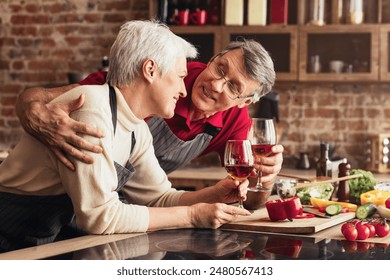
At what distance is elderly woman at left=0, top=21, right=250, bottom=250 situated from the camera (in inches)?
67.0

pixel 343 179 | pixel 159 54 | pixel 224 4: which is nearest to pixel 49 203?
pixel 159 54

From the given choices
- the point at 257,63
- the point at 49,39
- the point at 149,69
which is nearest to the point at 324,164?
the point at 257,63

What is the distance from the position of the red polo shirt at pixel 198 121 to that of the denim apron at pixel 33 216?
60cm

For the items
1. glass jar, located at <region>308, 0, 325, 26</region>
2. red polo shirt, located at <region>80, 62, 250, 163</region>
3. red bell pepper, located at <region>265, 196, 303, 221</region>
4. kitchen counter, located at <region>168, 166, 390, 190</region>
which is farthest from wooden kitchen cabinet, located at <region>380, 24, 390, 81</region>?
red bell pepper, located at <region>265, 196, 303, 221</region>

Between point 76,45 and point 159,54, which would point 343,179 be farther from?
point 76,45

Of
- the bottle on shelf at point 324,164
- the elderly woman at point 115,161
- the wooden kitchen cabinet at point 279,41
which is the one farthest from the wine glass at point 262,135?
the wooden kitchen cabinet at point 279,41

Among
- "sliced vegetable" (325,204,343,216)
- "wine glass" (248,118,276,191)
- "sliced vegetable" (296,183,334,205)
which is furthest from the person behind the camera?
"sliced vegetable" (296,183,334,205)

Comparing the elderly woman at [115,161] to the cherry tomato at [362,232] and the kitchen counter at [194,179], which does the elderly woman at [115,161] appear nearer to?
the cherry tomato at [362,232]

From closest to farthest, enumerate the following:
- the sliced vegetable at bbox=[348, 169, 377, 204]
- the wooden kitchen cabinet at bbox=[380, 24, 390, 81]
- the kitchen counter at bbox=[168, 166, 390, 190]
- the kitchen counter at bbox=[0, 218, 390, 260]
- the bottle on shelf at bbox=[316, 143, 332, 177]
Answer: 1. the kitchen counter at bbox=[0, 218, 390, 260]
2. the sliced vegetable at bbox=[348, 169, 377, 204]
3. the bottle on shelf at bbox=[316, 143, 332, 177]
4. the kitchen counter at bbox=[168, 166, 390, 190]
5. the wooden kitchen cabinet at bbox=[380, 24, 390, 81]

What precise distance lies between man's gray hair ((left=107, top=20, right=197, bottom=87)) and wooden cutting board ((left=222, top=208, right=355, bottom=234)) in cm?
47

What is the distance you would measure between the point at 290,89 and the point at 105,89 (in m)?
3.11

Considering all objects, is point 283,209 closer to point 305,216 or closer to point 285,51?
point 305,216

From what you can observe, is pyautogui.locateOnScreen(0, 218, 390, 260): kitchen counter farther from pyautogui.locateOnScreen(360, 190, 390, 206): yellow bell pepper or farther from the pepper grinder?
the pepper grinder
